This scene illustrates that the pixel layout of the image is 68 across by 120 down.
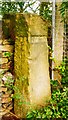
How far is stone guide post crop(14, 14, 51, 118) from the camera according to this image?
2033 millimetres

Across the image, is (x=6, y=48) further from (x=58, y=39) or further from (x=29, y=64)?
(x=58, y=39)

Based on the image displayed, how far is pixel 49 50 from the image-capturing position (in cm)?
225

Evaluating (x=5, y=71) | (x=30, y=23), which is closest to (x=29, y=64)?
(x=5, y=71)

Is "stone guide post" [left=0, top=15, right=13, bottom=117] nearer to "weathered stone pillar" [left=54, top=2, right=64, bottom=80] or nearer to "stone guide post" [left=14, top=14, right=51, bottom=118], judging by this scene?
"stone guide post" [left=14, top=14, right=51, bottom=118]

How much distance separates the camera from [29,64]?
80.5 inches

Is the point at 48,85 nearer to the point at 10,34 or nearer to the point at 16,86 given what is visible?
the point at 16,86

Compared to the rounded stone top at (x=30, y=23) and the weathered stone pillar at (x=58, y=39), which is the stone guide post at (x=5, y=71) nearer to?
the rounded stone top at (x=30, y=23)

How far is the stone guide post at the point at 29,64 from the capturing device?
2.03 metres

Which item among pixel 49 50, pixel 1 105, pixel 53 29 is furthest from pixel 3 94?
pixel 53 29

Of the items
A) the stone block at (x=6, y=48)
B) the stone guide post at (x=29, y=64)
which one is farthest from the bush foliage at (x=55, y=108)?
the stone block at (x=6, y=48)

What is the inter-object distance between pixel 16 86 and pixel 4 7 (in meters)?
0.61

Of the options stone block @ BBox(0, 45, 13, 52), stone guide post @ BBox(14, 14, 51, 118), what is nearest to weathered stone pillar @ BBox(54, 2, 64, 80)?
stone guide post @ BBox(14, 14, 51, 118)

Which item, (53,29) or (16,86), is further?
(53,29)

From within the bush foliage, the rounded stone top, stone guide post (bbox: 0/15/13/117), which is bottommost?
the bush foliage
